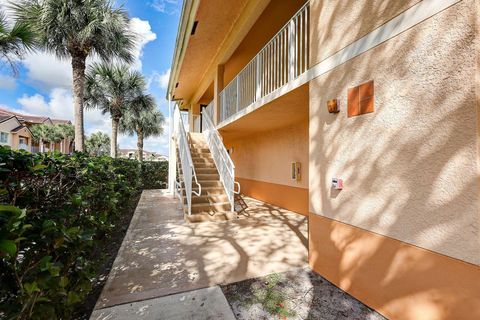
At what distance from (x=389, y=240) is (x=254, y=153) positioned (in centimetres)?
756

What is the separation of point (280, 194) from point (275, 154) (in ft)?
4.80

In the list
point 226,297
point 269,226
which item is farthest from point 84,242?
point 269,226

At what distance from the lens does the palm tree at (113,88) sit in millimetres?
14438

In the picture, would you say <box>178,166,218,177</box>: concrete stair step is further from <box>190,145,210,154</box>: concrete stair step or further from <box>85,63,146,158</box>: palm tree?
<box>85,63,146,158</box>: palm tree

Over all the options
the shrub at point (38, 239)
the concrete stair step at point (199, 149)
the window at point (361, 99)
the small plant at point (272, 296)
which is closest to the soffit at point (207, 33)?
the concrete stair step at point (199, 149)

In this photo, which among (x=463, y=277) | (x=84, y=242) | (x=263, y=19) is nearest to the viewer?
(x=463, y=277)

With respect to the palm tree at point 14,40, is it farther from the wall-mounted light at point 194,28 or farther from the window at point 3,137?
the window at point 3,137

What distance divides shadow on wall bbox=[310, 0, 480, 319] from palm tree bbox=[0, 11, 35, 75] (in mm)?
8526

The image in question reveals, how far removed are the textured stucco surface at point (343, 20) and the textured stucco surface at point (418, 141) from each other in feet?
0.48

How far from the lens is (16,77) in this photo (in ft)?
24.0

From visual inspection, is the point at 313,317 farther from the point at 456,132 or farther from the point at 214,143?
the point at 214,143

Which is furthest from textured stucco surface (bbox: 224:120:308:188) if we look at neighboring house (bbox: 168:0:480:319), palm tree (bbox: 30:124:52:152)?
palm tree (bbox: 30:124:52:152)

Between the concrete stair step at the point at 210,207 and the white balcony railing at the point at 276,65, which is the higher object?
the white balcony railing at the point at 276,65

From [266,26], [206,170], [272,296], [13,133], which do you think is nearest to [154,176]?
[206,170]
